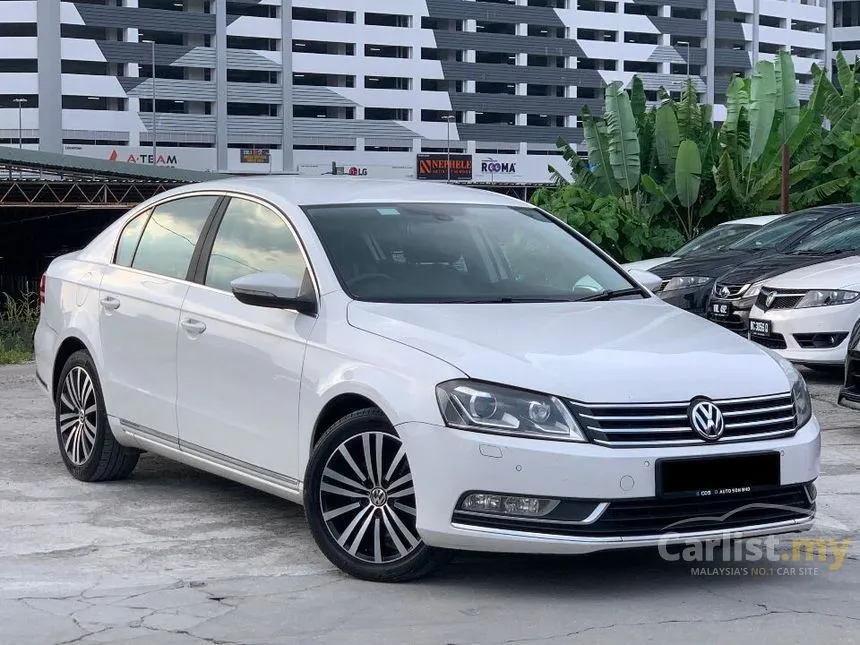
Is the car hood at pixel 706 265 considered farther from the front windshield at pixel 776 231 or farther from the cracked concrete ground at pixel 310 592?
the cracked concrete ground at pixel 310 592

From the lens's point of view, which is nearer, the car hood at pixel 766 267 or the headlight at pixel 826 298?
the headlight at pixel 826 298

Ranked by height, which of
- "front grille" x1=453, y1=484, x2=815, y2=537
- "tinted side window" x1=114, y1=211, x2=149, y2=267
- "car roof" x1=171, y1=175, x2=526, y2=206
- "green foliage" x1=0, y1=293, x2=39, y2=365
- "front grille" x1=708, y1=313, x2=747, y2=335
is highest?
"car roof" x1=171, y1=175, x2=526, y2=206

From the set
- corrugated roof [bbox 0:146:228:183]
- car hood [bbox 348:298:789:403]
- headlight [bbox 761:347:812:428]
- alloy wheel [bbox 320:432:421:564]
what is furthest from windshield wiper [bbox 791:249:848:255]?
corrugated roof [bbox 0:146:228:183]

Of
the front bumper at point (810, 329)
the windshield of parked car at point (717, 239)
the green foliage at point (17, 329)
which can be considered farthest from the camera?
the green foliage at point (17, 329)

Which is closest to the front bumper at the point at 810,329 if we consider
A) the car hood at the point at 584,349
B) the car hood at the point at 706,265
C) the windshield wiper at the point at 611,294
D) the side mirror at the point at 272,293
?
the car hood at the point at 706,265

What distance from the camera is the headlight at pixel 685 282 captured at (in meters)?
14.2

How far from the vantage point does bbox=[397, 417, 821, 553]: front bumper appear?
4.77m

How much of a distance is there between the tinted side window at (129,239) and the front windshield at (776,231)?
873cm

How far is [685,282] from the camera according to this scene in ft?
47.1

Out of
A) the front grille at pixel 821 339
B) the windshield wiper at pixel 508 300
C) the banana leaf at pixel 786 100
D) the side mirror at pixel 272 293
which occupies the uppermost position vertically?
the banana leaf at pixel 786 100

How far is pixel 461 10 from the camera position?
115 m

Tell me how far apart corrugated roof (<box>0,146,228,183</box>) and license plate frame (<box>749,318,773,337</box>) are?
64.1m

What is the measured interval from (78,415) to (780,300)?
6.31 m

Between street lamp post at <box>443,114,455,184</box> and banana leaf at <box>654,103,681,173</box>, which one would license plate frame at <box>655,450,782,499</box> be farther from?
street lamp post at <box>443,114,455,184</box>
